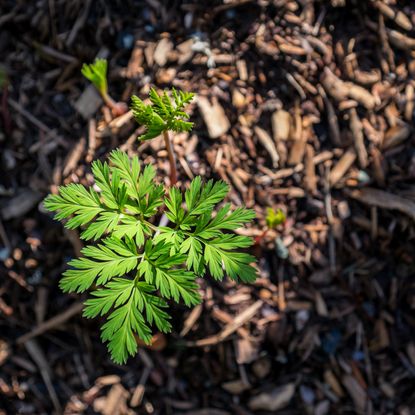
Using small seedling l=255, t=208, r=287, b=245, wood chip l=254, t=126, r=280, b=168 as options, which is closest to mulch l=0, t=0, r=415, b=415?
wood chip l=254, t=126, r=280, b=168

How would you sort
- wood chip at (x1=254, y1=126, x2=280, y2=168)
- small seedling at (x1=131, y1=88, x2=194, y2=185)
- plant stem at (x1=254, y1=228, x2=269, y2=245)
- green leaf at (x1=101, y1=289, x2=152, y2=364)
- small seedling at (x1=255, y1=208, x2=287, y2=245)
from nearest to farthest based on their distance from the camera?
1. green leaf at (x1=101, y1=289, x2=152, y2=364)
2. small seedling at (x1=131, y1=88, x2=194, y2=185)
3. small seedling at (x1=255, y1=208, x2=287, y2=245)
4. plant stem at (x1=254, y1=228, x2=269, y2=245)
5. wood chip at (x1=254, y1=126, x2=280, y2=168)

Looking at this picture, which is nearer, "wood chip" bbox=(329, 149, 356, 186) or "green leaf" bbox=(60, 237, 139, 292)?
"green leaf" bbox=(60, 237, 139, 292)

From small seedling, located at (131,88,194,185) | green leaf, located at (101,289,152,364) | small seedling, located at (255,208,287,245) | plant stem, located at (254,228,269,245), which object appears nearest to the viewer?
green leaf, located at (101,289,152,364)

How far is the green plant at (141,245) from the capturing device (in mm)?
1793

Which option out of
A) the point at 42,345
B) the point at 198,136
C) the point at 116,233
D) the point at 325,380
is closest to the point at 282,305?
the point at 325,380

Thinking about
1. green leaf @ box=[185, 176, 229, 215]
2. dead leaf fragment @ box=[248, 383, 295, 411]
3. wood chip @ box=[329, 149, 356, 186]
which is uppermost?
green leaf @ box=[185, 176, 229, 215]

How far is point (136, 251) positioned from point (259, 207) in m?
0.88

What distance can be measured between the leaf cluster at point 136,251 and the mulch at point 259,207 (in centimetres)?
61

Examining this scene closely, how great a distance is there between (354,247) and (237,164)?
2.43 ft

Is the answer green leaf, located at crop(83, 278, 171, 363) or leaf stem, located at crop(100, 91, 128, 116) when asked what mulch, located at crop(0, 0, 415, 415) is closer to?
leaf stem, located at crop(100, 91, 128, 116)

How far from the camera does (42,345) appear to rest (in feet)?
9.01

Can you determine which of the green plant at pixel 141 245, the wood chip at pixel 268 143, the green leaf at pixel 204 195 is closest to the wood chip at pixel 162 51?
the wood chip at pixel 268 143

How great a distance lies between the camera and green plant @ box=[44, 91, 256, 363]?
70.6 inches

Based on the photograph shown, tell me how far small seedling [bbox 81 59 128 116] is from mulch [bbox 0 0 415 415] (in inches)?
2.2
